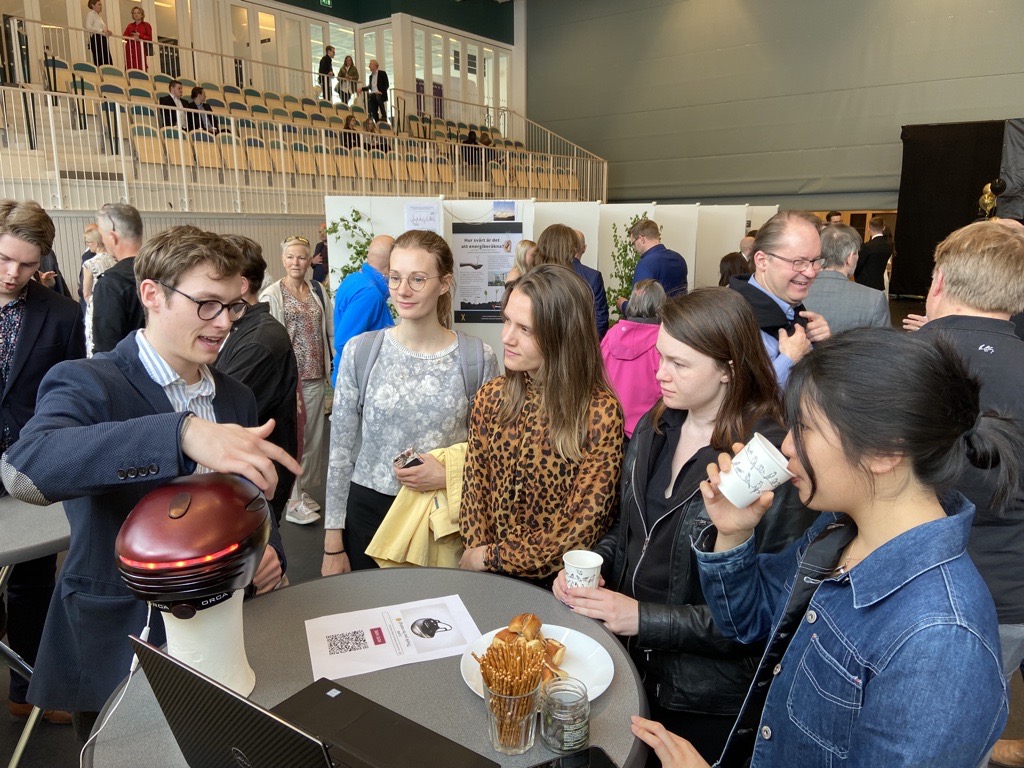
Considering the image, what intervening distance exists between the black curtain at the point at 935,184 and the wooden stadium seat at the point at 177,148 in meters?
11.6

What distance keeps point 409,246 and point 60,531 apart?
4.20 feet

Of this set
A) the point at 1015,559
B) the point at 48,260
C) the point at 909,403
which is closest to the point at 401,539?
the point at 909,403

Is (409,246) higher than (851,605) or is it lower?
higher

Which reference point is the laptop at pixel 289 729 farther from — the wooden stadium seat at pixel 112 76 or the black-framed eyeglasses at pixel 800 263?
the wooden stadium seat at pixel 112 76

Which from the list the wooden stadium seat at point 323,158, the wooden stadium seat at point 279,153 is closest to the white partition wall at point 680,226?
the wooden stadium seat at point 323,158

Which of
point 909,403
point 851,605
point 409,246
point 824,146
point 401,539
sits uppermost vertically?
point 824,146

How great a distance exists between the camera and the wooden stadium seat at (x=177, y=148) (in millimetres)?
8836

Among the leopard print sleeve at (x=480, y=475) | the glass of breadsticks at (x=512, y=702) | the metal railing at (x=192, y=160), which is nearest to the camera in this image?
the glass of breadsticks at (x=512, y=702)

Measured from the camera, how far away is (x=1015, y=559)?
5.68 feet

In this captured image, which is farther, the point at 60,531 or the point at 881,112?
the point at 881,112

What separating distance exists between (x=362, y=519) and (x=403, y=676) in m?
1.03

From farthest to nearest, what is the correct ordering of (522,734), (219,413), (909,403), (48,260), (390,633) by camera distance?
(48,260) < (219,413) < (390,633) < (522,734) < (909,403)

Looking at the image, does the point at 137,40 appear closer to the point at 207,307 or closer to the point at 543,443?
the point at 207,307

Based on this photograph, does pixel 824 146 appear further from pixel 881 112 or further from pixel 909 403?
pixel 909 403
